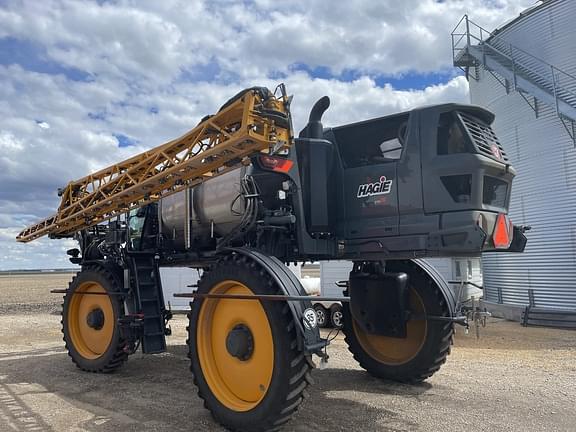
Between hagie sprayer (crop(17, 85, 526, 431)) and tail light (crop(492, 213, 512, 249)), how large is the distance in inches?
0.8

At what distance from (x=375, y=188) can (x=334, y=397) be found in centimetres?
292

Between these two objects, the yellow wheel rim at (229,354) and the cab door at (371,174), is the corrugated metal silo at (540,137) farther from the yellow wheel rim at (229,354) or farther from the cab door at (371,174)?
the yellow wheel rim at (229,354)

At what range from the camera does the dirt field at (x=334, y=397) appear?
5348mm

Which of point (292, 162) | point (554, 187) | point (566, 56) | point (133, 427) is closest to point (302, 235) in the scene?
point (292, 162)

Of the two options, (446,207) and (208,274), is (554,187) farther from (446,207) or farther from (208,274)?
(208,274)

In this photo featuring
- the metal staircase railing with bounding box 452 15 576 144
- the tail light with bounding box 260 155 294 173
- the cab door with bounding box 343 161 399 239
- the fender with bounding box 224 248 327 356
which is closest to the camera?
the fender with bounding box 224 248 327 356

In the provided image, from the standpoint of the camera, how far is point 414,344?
22.5ft

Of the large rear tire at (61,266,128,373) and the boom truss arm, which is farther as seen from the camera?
the large rear tire at (61,266,128,373)

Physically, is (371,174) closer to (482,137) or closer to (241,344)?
(482,137)

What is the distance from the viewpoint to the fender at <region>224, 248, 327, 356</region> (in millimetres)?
4551

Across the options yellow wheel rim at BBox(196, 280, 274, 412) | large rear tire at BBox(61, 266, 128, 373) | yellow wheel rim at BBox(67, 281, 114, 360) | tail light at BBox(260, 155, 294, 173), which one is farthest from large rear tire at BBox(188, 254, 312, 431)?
yellow wheel rim at BBox(67, 281, 114, 360)

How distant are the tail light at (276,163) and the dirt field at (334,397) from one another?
292cm

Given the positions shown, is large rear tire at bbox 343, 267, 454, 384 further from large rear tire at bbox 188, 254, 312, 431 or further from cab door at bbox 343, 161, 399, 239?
large rear tire at bbox 188, 254, 312, 431

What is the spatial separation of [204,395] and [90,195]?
434cm
